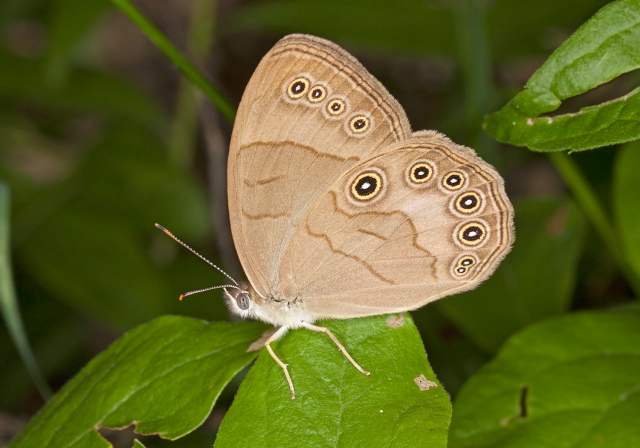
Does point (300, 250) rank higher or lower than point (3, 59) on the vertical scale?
lower

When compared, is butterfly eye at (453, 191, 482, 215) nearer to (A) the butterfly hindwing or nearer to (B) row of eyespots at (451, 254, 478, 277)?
(A) the butterfly hindwing

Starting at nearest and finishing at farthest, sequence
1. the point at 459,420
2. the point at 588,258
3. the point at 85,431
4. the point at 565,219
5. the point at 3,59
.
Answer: the point at 85,431
the point at 459,420
the point at 565,219
the point at 588,258
the point at 3,59

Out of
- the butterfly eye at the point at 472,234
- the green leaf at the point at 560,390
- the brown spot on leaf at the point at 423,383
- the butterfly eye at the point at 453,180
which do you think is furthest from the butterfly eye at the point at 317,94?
the green leaf at the point at 560,390

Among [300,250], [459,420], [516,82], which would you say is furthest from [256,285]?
[516,82]

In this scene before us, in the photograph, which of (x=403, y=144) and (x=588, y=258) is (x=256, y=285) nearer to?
(x=403, y=144)

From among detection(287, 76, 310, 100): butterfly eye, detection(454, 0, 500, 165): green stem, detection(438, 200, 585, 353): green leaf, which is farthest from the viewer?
detection(454, 0, 500, 165): green stem

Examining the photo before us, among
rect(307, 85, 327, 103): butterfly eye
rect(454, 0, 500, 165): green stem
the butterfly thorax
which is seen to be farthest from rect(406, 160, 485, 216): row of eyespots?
rect(454, 0, 500, 165): green stem

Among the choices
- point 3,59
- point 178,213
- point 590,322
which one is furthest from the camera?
point 3,59
